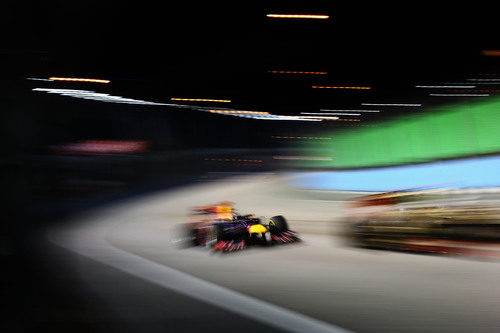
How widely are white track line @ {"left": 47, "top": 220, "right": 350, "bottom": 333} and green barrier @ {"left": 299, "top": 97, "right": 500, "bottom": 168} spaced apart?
11.9 m

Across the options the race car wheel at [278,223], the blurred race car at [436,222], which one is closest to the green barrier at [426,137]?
the blurred race car at [436,222]

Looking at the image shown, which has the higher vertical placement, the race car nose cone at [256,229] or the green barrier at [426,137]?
the green barrier at [426,137]

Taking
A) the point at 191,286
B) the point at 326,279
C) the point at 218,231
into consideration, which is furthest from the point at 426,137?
the point at 191,286

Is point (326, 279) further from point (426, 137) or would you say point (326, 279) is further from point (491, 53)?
point (426, 137)

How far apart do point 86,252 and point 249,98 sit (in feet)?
35.3

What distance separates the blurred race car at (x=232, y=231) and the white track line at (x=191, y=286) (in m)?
1.49

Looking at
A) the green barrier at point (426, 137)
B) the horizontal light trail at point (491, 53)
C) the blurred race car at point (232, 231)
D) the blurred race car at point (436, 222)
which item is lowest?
the blurred race car at point (232, 231)

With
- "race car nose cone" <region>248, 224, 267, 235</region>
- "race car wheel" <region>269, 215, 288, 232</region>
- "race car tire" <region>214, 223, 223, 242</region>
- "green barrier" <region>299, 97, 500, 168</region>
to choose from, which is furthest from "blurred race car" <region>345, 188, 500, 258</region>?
"green barrier" <region>299, 97, 500, 168</region>

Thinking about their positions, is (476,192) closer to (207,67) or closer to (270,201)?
(207,67)

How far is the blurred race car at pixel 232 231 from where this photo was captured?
9500 millimetres

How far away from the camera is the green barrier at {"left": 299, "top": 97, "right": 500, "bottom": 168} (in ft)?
52.7

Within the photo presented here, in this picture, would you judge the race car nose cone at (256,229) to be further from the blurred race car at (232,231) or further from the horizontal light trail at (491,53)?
the horizontal light trail at (491,53)

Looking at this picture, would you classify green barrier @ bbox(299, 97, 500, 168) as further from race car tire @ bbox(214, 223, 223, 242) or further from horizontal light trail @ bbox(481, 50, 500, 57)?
race car tire @ bbox(214, 223, 223, 242)

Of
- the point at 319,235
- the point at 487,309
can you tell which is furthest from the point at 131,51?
the point at 487,309
